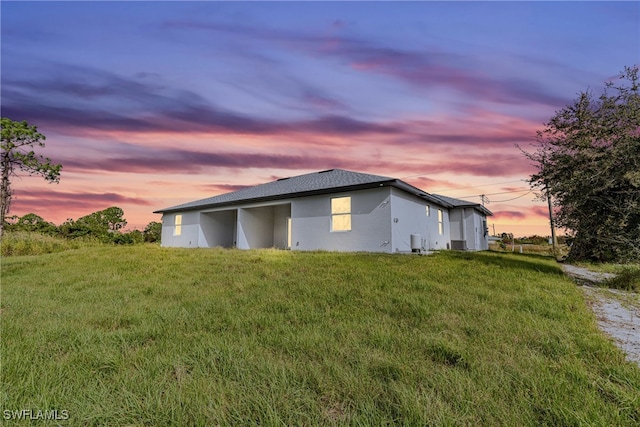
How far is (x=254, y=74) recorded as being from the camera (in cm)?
857

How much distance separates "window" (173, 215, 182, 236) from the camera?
791 inches

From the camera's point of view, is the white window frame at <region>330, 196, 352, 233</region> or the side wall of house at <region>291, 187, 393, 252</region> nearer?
the side wall of house at <region>291, 187, 393, 252</region>

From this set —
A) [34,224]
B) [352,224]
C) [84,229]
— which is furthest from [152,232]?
[352,224]

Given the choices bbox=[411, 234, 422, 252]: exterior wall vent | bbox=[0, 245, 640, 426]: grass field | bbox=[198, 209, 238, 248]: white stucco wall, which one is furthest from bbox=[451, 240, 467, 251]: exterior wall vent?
bbox=[0, 245, 640, 426]: grass field

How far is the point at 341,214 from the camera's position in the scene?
41.3 ft

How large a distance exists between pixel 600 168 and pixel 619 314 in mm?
4341

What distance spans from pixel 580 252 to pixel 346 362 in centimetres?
1715

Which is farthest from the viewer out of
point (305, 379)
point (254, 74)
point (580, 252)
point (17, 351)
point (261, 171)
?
point (261, 171)

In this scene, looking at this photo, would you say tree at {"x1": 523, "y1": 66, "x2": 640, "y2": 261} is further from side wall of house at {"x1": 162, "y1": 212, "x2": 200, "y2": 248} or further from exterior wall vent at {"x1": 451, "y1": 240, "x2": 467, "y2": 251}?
side wall of house at {"x1": 162, "y1": 212, "x2": 200, "y2": 248}

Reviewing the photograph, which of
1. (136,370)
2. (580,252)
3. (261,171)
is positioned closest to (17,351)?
(136,370)

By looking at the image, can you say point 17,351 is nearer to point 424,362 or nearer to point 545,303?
point 424,362

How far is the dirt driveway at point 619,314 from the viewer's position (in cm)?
328

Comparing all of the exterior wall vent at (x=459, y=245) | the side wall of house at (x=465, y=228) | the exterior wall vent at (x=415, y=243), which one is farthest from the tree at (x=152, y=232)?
the side wall of house at (x=465, y=228)

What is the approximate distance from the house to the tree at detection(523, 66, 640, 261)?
4845 millimetres
